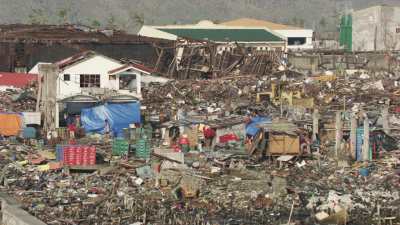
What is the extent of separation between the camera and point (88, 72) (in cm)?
2894

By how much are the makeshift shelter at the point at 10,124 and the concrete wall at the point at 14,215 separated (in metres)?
7.87

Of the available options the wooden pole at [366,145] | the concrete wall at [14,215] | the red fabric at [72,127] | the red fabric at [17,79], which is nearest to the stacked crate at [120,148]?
Answer: the red fabric at [72,127]

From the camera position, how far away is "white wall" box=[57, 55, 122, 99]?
28.2 m

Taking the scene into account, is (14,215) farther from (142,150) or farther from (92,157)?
(142,150)

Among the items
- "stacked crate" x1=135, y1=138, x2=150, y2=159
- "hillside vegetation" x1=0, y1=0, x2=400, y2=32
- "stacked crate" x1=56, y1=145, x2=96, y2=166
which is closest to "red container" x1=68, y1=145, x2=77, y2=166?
"stacked crate" x1=56, y1=145, x2=96, y2=166

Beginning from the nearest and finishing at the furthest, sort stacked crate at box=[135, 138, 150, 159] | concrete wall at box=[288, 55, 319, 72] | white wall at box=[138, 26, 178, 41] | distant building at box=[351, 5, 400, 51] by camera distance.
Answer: stacked crate at box=[135, 138, 150, 159], concrete wall at box=[288, 55, 319, 72], white wall at box=[138, 26, 178, 41], distant building at box=[351, 5, 400, 51]

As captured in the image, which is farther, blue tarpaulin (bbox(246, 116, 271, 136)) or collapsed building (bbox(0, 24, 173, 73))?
collapsed building (bbox(0, 24, 173, 73))

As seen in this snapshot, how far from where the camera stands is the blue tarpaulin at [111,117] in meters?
24.8

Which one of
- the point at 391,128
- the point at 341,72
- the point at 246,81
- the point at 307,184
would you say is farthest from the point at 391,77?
the point at 307,184

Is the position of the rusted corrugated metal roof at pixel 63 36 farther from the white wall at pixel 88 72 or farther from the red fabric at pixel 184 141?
the red fabric at pixel 184 141

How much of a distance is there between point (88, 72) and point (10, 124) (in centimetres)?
532

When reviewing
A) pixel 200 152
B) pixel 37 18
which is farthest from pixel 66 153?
pixel 37 18

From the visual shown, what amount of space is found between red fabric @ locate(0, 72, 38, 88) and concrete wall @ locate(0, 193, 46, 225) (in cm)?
1800

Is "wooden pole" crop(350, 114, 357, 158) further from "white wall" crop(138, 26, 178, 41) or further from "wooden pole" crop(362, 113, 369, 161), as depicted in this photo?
"white wall" crop(138, 26, 178, 41)
